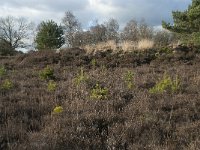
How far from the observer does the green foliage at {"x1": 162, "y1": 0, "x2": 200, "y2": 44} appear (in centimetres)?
2144

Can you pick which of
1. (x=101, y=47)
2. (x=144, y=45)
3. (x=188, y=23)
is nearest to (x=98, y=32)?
(x=101, y=47)

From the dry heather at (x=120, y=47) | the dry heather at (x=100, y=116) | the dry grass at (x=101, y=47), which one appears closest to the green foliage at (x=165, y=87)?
the dry heather at (x=100, y=116)

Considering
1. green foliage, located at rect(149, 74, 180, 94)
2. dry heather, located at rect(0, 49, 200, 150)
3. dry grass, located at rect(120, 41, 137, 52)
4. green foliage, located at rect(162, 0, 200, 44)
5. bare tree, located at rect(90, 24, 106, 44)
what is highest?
bare tree, located at rect(90, 24, 106, 44)

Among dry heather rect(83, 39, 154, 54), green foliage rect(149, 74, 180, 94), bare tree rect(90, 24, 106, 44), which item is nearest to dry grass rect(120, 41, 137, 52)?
dry heather rect(83, 39, 154, 54)

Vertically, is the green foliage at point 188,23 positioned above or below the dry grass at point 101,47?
above

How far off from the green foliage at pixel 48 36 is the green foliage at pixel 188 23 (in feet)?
64.0

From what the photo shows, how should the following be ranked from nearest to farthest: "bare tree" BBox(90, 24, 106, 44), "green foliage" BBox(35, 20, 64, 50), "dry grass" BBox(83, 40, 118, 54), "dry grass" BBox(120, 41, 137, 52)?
"dry grass" BBox(120, 41, 137, 52) → "dry grass" BBox(83, 40, 118, 54) → "green foliage" BBox(35, 20, 64, 50) → "bare tree" BBox(90, 24, 106, 44)

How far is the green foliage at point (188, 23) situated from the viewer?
2144cm

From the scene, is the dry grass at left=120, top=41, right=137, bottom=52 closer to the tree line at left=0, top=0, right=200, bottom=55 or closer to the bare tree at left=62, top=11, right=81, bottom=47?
the tree line at left=0, top=0, right=200, bottom=55

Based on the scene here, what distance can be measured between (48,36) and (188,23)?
71.2ft

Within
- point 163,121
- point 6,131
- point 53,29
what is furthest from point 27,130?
point 53,29

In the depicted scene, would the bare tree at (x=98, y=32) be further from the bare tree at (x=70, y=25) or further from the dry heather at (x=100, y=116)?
the dry heather at (x=100, y=116)

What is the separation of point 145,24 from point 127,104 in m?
52.3

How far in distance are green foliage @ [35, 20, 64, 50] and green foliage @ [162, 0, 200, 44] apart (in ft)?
64.0
